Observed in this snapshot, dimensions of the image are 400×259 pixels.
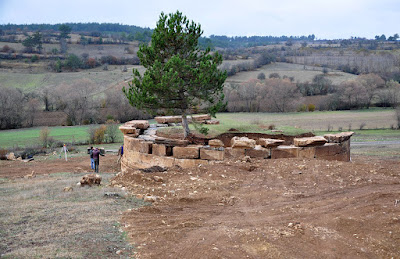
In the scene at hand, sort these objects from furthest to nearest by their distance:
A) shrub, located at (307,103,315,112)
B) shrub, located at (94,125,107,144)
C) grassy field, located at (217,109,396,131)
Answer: shrub, located at (307,103,315,112), grassy field, located at (217,109,396,131), shrub, located at (94,125,107,144)

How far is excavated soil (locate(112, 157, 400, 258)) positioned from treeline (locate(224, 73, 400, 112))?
1661 inches

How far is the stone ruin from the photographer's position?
48.4ft

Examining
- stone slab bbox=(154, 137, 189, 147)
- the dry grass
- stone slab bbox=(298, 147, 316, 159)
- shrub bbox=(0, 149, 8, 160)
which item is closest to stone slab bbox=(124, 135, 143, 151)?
stone slab bbox=(154, 137, 189, 147)

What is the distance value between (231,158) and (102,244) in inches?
340

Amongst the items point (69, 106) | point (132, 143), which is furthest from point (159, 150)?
point (69, 106)

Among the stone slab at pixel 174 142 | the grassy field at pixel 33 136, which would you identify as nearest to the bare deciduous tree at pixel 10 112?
the grassy field at pixel 33 136

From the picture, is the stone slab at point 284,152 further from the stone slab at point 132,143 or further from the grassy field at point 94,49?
the grassy field at point 94,49

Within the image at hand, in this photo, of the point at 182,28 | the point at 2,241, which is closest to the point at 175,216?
the point at 2,241

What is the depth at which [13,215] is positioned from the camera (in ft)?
26.3

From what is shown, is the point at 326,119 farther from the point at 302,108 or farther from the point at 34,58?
the point at 34,58

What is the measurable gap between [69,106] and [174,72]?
38.6 meters

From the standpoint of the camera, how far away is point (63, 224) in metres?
7.33

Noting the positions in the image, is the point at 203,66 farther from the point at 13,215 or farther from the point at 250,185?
the point at 13,215

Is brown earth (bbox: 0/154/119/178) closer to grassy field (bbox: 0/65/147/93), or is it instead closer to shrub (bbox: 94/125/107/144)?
shrub (bbox: 94/125/107/144)
